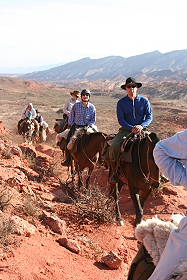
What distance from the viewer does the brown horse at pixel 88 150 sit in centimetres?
1012

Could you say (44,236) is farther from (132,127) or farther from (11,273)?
(132,127)

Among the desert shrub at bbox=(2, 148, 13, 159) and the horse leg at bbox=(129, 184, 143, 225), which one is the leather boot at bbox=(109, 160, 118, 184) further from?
the desert shrub at bbox=(2, 148, 13, 159)

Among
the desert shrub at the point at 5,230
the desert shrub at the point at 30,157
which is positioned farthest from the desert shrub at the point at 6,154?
the desert shrub at the point at 5,230

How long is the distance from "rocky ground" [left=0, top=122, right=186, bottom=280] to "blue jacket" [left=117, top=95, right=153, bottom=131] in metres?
1.90

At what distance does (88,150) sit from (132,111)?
2.87m

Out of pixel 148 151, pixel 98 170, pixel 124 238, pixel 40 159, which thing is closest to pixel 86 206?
pixel 124 238

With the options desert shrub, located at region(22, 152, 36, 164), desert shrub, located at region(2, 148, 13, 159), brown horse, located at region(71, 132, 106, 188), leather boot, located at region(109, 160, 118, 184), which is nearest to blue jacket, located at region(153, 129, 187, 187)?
leather boot, located at region(109, 160, 118, 184)

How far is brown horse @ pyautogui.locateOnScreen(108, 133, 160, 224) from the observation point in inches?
288

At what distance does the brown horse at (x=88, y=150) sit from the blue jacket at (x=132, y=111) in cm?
208

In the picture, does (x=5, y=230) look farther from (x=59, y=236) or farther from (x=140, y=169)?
(x=140, y=169)

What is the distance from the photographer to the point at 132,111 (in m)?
7.80

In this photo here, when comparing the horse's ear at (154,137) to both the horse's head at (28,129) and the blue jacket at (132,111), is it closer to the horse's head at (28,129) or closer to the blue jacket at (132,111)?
the blue jacket at (132,111)

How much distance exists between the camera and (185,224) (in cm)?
274

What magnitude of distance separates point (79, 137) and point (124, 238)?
12.9ft
